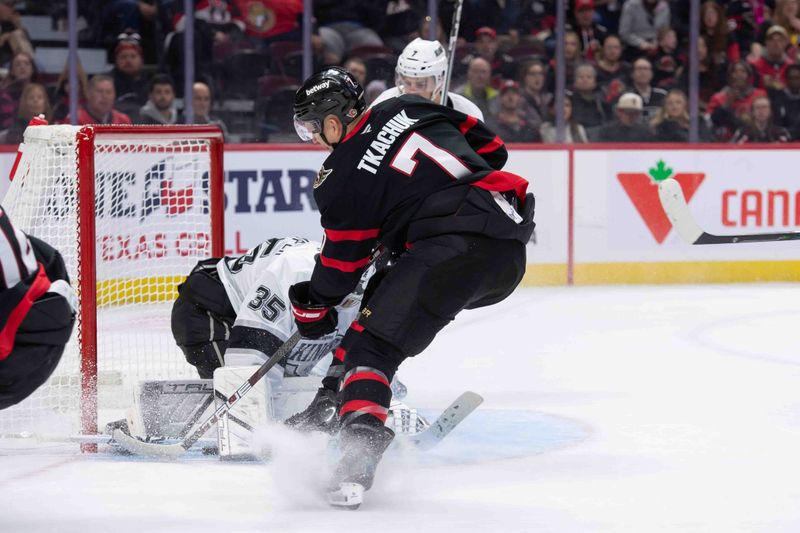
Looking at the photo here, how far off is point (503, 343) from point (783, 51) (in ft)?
13.1

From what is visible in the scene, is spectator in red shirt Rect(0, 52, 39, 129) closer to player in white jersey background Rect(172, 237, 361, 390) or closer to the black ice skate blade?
player in white jersey background Rect(172, 237, 361, 390)

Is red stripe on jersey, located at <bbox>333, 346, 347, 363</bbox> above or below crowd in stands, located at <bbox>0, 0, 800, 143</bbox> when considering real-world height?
below

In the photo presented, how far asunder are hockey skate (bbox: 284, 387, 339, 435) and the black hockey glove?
1.09ft

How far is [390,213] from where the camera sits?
2643 mm


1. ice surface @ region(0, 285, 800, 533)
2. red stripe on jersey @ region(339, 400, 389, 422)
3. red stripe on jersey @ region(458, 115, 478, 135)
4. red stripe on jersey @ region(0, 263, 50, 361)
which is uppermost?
red stripe on jersey @ region(458, 115, 478, 135)

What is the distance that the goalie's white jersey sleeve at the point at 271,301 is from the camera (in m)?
3.15

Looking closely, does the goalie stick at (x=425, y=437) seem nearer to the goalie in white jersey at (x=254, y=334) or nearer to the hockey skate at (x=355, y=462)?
the goalie in white jersey at (x=254, y=334)

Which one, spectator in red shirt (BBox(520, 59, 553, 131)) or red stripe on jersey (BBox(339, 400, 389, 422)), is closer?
red stripe on jersey (BBox(339, 400, 389, 422))

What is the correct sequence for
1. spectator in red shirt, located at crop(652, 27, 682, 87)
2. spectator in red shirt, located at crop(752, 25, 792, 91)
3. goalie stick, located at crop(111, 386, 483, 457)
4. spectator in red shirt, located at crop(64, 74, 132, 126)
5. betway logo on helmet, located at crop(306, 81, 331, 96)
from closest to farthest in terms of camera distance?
betway logo on helmet, located at crop(306, 81, 331, 96) → goalie stick, located at crop(111, 386, 483, 457) → spectator in red shirt, located at crop(64, 74, 132, 126) → spectator in red shirt, located at crop(652, 27, 682, 87) → spectator in red shirt, located at crop(752, 25, 792, 91)

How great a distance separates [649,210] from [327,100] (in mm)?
4351

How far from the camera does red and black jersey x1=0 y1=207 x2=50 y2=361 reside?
223 centimetres

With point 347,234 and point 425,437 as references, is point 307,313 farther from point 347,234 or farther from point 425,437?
point 425,437

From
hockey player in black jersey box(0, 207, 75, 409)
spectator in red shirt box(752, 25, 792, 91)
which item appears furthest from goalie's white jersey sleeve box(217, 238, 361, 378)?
spectator in red shirt box(752, 25, 792, 91)

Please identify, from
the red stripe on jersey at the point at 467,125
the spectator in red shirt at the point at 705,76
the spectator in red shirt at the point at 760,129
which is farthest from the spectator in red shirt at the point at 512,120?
the red stripe on jersey at the point at 467,125
